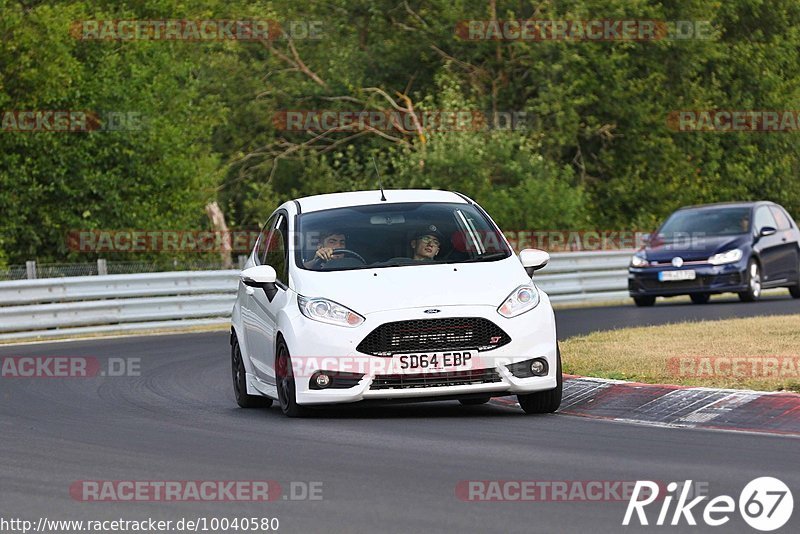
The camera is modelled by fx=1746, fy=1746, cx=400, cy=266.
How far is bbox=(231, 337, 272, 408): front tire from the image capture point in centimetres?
1405

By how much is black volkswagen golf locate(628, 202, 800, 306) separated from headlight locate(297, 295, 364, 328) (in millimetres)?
16087

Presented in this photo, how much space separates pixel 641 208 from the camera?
4697 cm

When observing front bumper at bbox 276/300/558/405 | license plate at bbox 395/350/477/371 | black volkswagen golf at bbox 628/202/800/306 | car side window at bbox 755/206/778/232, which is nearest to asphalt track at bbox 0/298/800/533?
front bumper at bbox 276/300/558/405

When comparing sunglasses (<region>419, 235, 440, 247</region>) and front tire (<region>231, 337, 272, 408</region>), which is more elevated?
sunglasses (<region>419, 235, 440, 247</region>)

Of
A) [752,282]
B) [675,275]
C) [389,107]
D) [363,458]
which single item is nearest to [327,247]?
[363,458]

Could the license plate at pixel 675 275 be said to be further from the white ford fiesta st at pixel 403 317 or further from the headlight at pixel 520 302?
the headlight at pixel 520 302

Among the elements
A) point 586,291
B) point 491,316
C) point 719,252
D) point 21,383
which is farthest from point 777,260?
point 491,316

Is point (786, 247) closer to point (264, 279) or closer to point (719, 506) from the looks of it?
point (264, 279)

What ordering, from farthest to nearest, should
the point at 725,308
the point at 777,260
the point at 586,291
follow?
the point at 586,291
the point at 777,260
the point at 725,308

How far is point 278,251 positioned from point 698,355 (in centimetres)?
419

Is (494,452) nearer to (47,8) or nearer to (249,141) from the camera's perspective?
(47,8)

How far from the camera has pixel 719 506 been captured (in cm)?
789

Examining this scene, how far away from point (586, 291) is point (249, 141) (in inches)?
673

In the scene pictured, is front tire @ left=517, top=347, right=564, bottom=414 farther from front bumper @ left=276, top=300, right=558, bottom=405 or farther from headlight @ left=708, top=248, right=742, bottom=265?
headlight @ left=708, top=248, right=742, bottom=265
